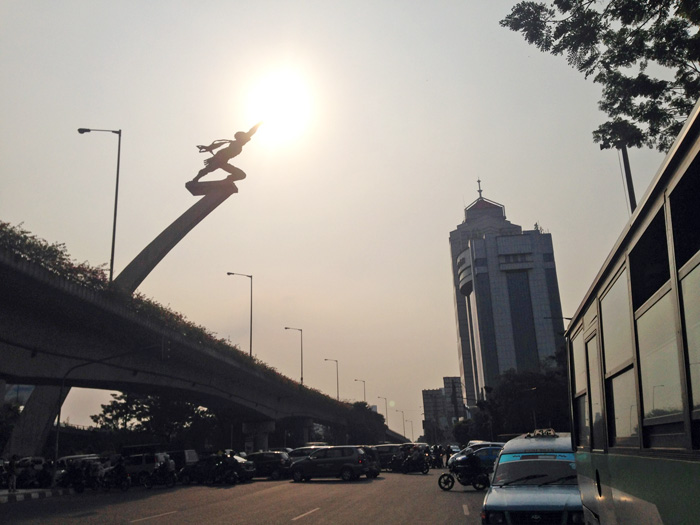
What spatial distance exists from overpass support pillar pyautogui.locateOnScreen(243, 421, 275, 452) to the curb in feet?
101

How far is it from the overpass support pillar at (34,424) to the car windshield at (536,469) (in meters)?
53.7

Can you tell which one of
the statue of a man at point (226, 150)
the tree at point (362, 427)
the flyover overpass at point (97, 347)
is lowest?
the tree at point (362, 427)

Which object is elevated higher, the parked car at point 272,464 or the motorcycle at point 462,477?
the motorcycle at point 462,477

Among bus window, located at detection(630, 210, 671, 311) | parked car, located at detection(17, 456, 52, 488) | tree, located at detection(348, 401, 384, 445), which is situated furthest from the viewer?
tree, located at detection(348, 401, 384, 445)

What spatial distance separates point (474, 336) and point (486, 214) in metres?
43.1

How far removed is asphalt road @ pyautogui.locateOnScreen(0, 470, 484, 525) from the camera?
14.8 metres

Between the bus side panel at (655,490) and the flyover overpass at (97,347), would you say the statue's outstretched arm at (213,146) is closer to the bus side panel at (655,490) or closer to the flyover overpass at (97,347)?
the flyover overpass at (97,347)

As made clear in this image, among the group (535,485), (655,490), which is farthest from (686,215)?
(535,485)

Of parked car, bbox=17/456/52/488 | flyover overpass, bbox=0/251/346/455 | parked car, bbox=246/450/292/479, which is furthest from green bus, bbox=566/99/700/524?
parked car, bbox=17/456/52/488

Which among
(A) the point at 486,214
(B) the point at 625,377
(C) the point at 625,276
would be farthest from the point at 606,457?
(A) the point at 486,214

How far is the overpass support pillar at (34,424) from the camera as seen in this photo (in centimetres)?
5659

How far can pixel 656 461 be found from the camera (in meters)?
3.96

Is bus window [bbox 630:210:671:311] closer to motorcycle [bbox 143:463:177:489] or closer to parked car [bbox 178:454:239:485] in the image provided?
motorcycle [bbox 143:463:177:489]

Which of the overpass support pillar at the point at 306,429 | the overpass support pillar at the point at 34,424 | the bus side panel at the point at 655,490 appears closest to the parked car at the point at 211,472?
the overpass support pillar at the point at 34,424
